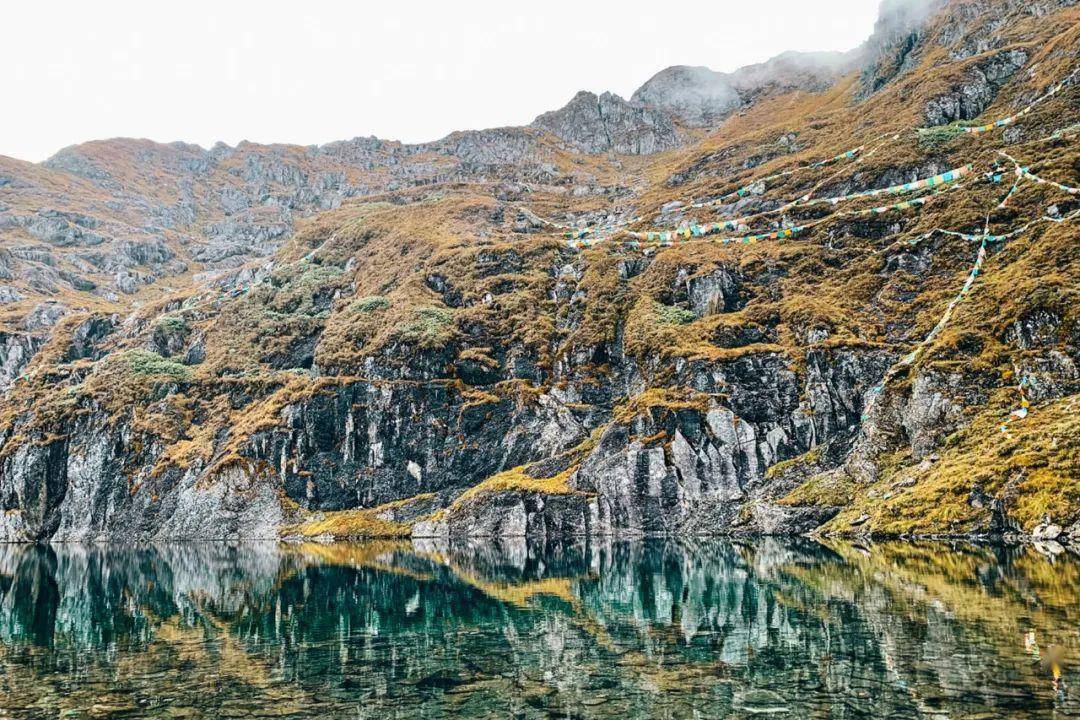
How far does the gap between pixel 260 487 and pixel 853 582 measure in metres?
82.6

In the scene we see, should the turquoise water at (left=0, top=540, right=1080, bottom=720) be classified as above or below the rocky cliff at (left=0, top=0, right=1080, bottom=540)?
below

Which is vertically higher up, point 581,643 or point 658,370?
point 658,370

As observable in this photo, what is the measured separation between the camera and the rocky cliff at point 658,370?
202 feet

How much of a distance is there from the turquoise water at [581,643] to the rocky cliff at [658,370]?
22.4 meters

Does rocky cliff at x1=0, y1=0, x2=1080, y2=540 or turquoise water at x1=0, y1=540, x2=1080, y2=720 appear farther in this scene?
rocky cliff at x1=0, y1=0, x2=1080, y2=540

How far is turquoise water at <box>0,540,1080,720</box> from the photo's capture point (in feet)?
49.5

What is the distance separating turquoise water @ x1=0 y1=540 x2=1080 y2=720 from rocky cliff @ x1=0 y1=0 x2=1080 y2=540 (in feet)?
73.4

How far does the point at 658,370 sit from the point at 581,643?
229 ft

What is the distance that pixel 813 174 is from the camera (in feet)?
425

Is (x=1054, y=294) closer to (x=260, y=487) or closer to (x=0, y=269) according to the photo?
(x=260, y=487)

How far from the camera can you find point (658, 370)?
89750 mm

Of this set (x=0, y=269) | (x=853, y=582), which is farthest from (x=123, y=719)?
(x=0, y=269)

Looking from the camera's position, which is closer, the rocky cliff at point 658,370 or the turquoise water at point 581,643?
the turquoise water at point 581,643

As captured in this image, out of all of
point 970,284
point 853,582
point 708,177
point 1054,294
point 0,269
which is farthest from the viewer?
point 0,269
